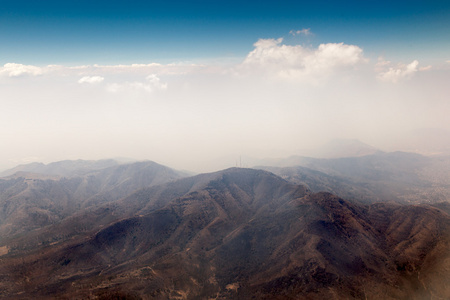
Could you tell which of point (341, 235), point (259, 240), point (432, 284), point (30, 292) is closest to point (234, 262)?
point (259, 240)

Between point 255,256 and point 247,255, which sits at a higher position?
point 255,256

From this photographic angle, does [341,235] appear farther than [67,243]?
No

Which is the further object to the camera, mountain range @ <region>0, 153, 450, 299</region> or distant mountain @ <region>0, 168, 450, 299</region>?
mountain range @ <region>0, 153, 450, 299</region>

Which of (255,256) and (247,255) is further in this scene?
(247,255)

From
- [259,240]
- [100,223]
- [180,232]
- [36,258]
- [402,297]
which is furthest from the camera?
[100,223]

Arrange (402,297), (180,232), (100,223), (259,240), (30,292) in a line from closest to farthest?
(402,297) < (30,292) < (259,240) < (180,232) < (100,223)

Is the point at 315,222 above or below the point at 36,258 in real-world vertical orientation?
above

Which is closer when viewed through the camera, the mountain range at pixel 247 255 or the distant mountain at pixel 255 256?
the distant mountain at pixel 255 256

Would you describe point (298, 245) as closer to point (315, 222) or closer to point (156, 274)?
point (315, 222)
